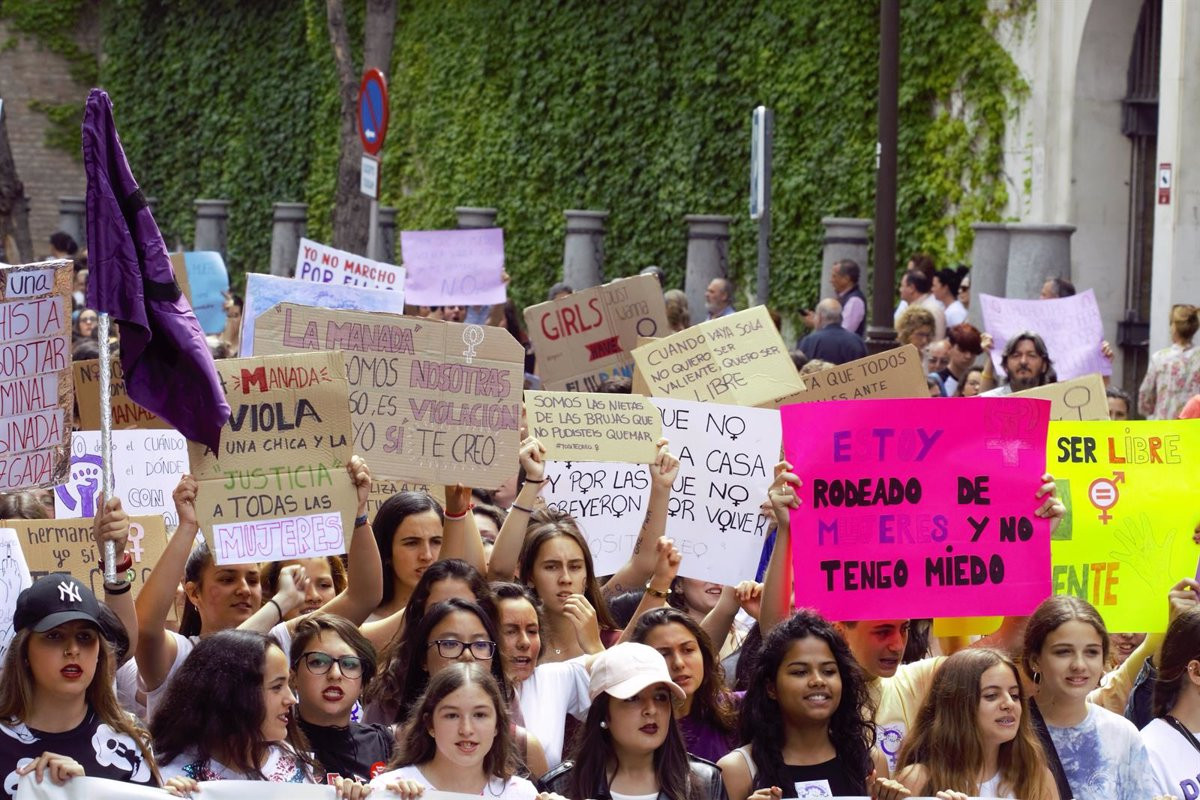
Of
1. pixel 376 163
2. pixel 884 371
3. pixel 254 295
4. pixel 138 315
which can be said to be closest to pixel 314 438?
pixel 138 315

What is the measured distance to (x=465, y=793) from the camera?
17.7 ft

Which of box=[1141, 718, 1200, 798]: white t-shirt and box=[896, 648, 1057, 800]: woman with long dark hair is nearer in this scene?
box=[896, 648, 1057, 800]: woman with long dark hair

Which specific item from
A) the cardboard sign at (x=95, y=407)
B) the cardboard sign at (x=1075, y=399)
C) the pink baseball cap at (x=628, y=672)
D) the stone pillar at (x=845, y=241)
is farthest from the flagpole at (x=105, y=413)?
the stone pillar at (x=845, y=241)

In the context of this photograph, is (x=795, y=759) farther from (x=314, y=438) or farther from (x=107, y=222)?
(x=107, y=222)

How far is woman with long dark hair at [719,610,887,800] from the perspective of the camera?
573cm

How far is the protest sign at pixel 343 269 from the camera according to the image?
39.6ft

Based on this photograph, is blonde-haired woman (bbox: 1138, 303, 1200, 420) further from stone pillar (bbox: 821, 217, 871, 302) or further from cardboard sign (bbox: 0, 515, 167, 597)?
cardboard sign (bbox: 0, 515, 167, 597)

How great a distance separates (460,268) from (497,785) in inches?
411

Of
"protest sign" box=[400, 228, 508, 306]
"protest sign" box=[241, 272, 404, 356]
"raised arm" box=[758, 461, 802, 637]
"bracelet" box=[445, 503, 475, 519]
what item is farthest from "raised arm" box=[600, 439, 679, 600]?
"protest sign" box=[400, 228, 508, 306]

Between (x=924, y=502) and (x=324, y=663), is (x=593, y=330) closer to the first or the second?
(x=924, y=502)

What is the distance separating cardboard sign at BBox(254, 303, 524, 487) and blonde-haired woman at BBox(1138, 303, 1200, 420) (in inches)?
220

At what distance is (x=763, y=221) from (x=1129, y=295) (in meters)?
5.17

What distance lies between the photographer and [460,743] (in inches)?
214

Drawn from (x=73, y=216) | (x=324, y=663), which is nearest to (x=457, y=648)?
(x=324, y=663)
